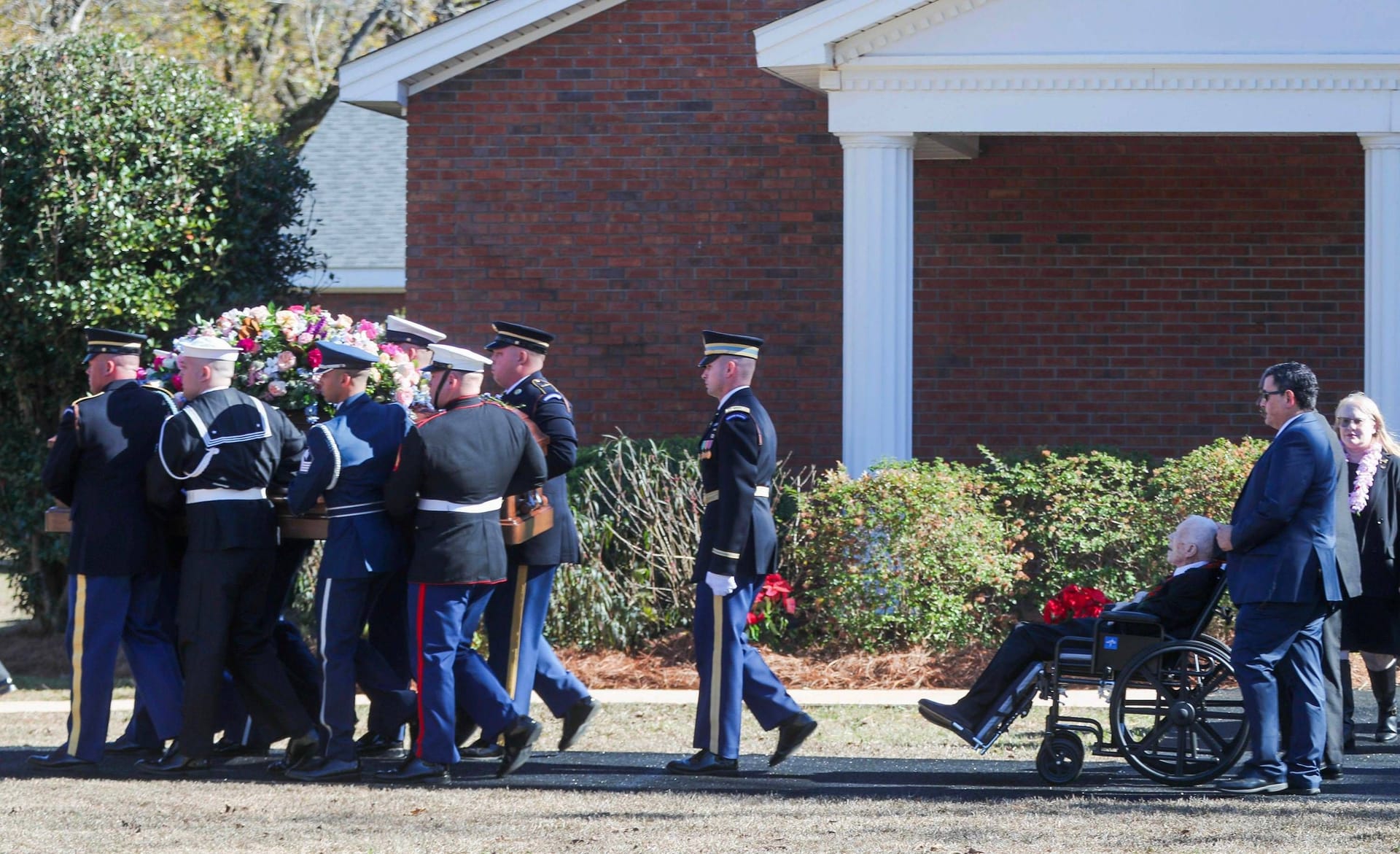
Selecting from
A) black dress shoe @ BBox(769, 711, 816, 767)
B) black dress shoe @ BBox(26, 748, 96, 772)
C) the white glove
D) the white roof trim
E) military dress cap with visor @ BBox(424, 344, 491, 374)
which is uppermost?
the white roof trim

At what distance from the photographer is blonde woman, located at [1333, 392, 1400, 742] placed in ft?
26.4

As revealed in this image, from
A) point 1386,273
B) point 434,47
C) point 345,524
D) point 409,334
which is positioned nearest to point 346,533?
point 345,524

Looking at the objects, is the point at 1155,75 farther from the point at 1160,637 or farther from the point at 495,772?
the point at 495,772

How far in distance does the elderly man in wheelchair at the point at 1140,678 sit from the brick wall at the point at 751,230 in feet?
19.6

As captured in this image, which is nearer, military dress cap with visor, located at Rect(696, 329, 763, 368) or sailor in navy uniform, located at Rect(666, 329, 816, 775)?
sailor in navy uniform, located at Rect(666, 329, 816, 775)

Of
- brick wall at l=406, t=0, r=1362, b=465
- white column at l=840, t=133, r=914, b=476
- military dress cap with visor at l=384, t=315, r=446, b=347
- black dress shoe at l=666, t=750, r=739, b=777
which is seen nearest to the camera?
black dress shoe at l=666, t=750, r=739, b=777

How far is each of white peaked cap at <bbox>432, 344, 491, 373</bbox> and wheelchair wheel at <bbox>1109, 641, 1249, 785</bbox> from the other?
9.83ft

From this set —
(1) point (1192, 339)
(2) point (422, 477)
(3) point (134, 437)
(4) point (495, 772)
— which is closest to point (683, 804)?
(4) point (495, 772)

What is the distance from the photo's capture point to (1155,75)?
11.4m

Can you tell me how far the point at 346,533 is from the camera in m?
7.45

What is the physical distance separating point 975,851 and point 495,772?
2.41m

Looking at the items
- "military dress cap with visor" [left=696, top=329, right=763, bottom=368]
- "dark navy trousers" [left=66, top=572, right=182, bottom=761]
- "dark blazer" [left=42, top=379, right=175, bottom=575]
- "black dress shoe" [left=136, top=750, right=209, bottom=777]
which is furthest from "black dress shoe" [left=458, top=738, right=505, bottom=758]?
"military dress cap with visor" [left=696, top=329, right=763, bottom=368]

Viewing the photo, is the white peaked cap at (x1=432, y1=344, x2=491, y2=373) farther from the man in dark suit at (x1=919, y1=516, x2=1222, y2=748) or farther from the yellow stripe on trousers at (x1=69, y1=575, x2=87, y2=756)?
the man in dark suit at (x1=919, y1=516, x2=1222, y2=748)

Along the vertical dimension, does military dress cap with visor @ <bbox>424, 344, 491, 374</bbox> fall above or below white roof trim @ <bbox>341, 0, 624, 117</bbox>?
below
